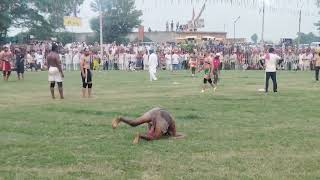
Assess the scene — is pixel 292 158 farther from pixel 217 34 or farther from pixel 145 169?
pixel 217 34

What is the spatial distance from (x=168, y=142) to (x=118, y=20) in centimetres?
6296

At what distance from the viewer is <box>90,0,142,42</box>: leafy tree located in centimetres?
7088

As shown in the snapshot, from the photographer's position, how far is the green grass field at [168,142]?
816 cm

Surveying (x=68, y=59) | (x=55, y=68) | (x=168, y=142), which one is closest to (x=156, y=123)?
(x=168, y=142)

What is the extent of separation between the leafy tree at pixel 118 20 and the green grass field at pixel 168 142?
2119 inches

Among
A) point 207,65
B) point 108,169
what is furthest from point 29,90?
point 108,169

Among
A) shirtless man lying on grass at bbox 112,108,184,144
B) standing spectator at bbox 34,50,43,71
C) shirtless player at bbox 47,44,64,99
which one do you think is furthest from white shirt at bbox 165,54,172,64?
shirtless man lying on grass at bbox 112,108,184,144

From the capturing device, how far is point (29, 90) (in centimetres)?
2328

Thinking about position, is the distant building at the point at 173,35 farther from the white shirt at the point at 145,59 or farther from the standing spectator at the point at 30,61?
Answer: the standing spectator at the point at 30,61

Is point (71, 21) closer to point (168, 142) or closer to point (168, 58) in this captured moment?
point (168, 58)

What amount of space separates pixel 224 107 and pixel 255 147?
611 cm

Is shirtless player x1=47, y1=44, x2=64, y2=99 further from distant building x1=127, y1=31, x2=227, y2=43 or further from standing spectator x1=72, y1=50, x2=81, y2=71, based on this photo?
distant building x1=127, y1=31, x2=227, y2=43

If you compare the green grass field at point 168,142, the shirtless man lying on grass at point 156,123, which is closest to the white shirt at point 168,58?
the green grass field at point 168,142

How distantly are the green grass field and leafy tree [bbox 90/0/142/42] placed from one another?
53.8 metres
